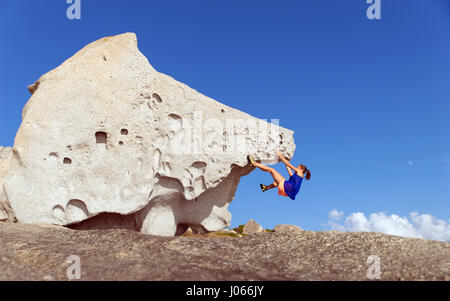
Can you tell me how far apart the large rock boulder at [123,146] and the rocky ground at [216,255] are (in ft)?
5.07

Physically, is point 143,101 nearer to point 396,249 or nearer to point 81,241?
point 81,241

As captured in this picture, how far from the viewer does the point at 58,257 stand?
7.36 metres

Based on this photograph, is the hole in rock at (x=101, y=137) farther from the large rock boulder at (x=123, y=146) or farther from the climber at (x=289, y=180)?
the climber at (x=289, y=180)

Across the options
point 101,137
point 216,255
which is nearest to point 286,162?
point 216,255

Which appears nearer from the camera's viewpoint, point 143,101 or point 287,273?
point 287,273

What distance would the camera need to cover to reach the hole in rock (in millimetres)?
12172

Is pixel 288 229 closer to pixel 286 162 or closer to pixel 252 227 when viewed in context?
pixel 286 162

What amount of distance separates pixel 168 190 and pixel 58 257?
19.7ft

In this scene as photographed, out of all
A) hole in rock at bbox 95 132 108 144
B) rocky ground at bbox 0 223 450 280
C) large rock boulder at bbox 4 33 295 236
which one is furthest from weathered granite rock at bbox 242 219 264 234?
rocky ground at bbox 0 223 450 280

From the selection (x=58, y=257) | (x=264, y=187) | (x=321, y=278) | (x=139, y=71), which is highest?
(x=139, y=71)

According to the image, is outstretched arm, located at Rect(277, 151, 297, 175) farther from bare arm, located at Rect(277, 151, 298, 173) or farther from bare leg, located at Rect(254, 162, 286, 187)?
bare leg, located at Rect(254, 162, 286, 187)

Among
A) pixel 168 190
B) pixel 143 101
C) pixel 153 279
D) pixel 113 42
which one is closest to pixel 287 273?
pixel 153 279

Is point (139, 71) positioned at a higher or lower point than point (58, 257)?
higher

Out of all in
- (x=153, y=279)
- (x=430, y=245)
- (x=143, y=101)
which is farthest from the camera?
(x=143, y=101)
